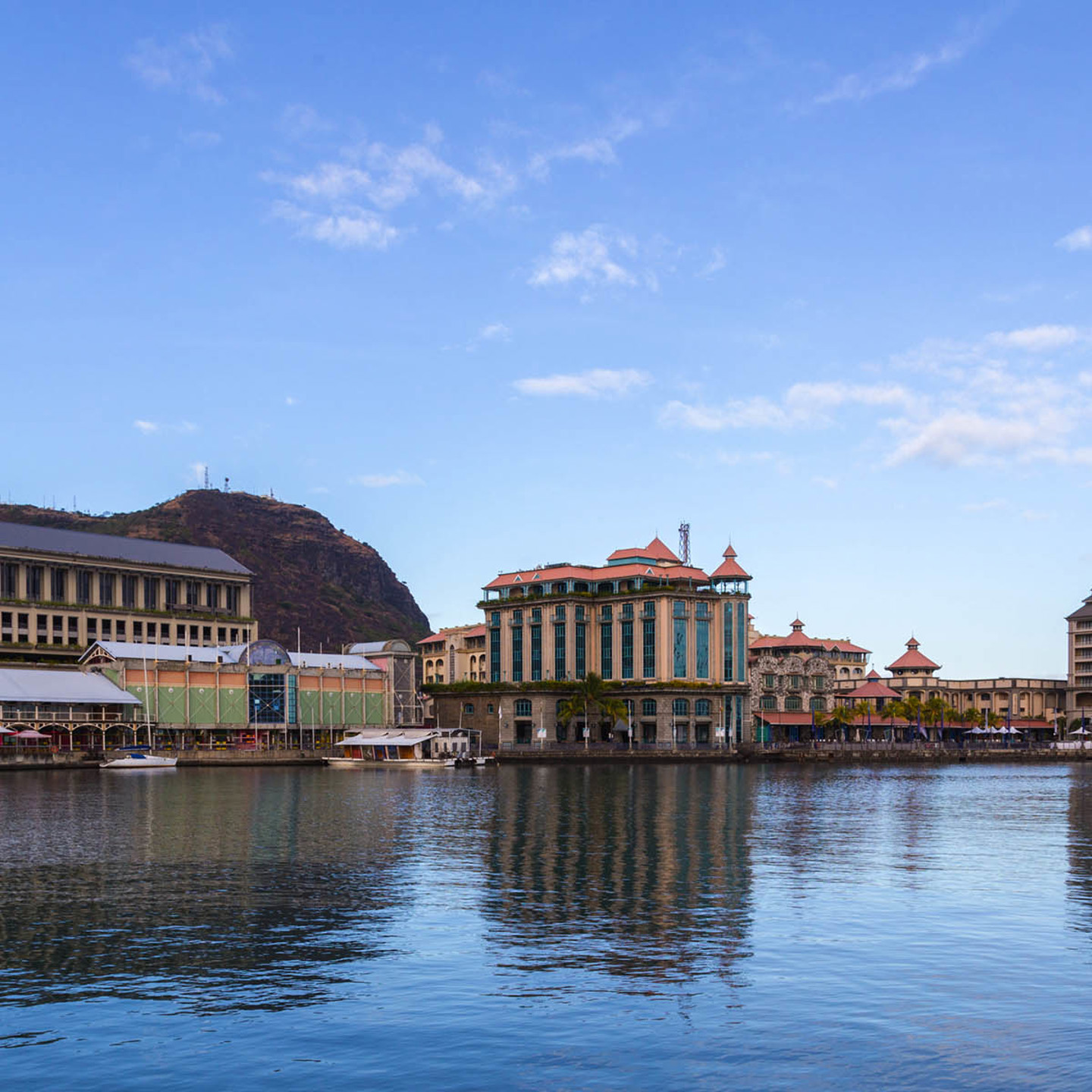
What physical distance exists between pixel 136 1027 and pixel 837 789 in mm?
102118

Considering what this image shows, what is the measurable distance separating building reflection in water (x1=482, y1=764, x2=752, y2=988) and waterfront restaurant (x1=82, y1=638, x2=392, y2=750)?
302ft

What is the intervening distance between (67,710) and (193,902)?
129792mm

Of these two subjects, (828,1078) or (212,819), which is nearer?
(828,1078)

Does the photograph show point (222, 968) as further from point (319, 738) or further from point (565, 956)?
point (319, 738)

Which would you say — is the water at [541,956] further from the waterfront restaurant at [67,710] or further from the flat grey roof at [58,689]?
the flat grey roof at [58,689]

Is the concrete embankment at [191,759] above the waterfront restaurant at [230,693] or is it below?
below

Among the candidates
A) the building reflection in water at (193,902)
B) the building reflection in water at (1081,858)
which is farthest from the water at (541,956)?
the building reflection in water at (1081,858)

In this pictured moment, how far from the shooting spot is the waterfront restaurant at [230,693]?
580 ft

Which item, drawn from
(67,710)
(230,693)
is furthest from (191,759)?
(230,693)

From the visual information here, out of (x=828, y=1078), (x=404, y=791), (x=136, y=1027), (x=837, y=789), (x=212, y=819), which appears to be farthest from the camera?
(x=837, y=789)

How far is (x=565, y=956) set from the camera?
1473 inches

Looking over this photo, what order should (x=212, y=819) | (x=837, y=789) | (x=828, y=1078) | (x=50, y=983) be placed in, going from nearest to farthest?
(x=828, y=1078)
(x=50, y=983)
(x=212, y=819)
(x=837, y=789)

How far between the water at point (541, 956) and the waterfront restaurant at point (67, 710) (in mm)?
92444

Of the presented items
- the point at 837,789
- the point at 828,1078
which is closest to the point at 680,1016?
the point at 828,1078
